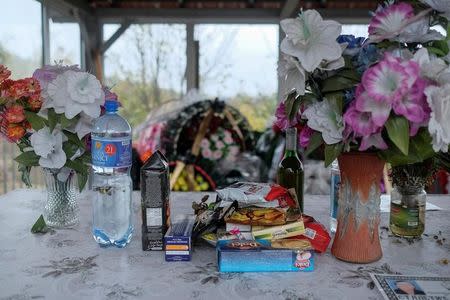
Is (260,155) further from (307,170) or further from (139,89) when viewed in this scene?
(139,89)

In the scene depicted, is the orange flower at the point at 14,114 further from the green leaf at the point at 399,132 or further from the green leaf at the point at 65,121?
the green leaf at the point at 399,132

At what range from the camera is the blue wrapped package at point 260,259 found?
3.18 feet

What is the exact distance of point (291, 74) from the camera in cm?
94

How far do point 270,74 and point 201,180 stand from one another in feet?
9.44

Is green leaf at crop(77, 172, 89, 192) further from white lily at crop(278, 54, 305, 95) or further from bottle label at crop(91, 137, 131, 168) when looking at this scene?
white lily at crop(278, 54, 305, 95)

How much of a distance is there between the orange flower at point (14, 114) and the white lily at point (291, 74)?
0.65m

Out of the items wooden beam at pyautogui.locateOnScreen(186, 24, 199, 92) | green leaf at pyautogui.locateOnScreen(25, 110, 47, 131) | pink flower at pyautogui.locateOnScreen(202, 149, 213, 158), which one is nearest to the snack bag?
green leaf at pyautogui.locateOnScreen(25, 110, 47, 131)

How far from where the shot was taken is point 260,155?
3.63 meters

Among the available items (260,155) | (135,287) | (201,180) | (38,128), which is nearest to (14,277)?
(135,287)

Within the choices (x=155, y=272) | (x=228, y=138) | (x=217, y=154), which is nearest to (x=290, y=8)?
(x=228, y=138)

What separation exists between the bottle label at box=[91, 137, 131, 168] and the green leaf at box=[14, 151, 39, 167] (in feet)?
0.69

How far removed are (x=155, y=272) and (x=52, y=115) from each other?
1.57ft

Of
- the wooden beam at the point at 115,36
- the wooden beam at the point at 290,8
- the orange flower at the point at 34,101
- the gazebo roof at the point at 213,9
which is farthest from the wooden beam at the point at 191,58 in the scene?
the orange flower at the point at 34,101

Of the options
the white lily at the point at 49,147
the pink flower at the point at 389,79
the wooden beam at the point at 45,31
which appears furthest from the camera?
the wooden beam at the point at 45,31
